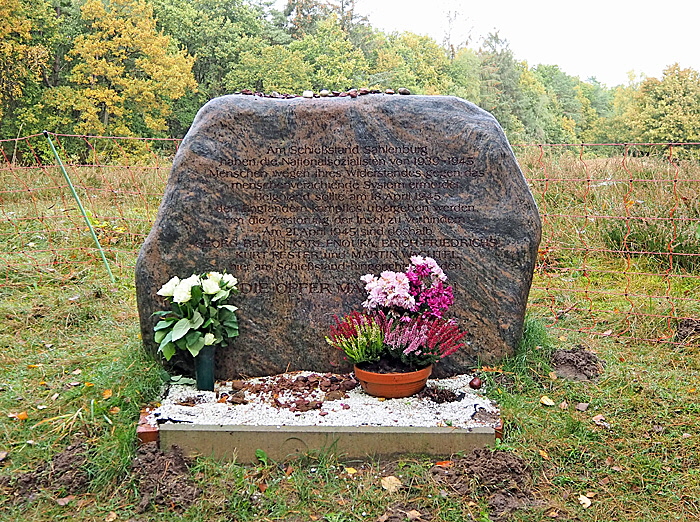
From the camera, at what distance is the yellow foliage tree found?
22703 millimetres

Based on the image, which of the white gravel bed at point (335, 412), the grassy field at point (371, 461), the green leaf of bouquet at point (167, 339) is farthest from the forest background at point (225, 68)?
the white gravel bed at point (335, 412)

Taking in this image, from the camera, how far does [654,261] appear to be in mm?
6867

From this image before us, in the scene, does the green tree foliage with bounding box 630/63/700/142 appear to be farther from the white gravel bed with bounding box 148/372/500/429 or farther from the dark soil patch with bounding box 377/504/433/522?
the dark soil patch with bounding box 377/504/433/522

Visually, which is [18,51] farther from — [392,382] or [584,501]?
[584,501]

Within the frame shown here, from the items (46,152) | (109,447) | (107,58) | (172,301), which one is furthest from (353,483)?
(107,58)

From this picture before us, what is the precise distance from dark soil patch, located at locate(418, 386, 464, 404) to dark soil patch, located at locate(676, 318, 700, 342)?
242 centimetres

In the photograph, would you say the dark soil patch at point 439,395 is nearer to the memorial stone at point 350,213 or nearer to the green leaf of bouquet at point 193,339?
the memorial stone at point 350,213

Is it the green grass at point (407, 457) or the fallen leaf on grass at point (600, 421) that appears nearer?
the green grass at point (407, 457)

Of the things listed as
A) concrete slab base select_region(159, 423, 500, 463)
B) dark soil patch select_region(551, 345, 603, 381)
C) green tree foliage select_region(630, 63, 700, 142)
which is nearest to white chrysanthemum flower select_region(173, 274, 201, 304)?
concrete slab base select_region(159, 423, 500, 463)

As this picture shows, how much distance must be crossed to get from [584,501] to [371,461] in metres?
1.07

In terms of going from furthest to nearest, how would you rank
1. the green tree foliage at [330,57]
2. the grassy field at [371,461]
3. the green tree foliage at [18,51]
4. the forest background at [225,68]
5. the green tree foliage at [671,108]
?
the green tree foliage at [330,57], the green tree foliage at [671,108], the forest background at [225,68], the green tree foliage at [18,51], the grassy field at [371,461]

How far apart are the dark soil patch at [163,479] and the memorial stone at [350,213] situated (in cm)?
88

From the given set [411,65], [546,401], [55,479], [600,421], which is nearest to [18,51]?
[411,65]

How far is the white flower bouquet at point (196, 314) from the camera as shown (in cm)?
373
